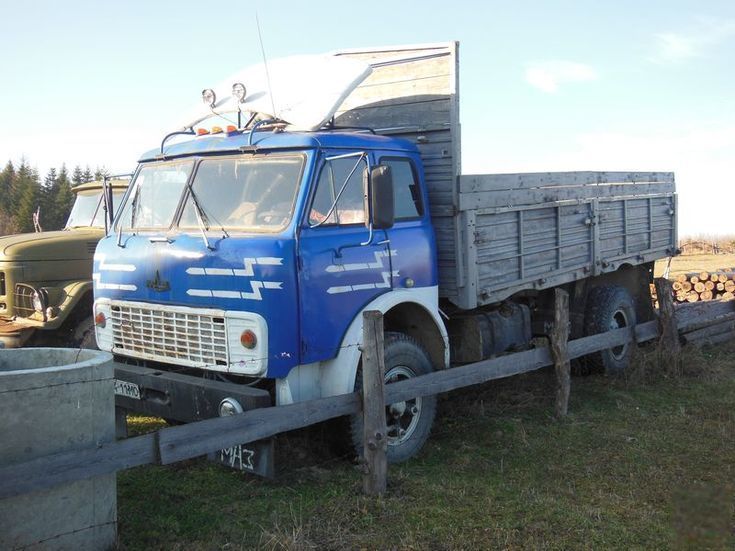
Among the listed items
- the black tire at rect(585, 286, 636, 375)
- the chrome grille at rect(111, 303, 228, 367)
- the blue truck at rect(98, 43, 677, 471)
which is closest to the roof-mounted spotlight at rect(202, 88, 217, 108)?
the blue truck at rect(98, 43, 677, 471)

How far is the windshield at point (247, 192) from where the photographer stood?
4949mm

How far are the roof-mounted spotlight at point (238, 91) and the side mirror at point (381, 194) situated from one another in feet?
5.25

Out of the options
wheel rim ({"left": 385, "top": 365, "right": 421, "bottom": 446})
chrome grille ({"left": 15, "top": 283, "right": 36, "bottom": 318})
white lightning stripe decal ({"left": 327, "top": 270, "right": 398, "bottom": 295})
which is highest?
white lightning stripe decal ({"left": 327, "top": 270, "right": 398, "bottom": 295})

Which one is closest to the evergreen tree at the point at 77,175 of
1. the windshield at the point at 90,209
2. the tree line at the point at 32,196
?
the tree line at the point at 32,196

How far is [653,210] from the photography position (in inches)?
372

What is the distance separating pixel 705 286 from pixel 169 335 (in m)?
11.0

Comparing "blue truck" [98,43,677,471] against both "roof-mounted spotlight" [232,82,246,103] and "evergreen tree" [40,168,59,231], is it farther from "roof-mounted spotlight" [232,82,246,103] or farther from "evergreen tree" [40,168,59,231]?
"evergreen tree" [40,168,59,231]

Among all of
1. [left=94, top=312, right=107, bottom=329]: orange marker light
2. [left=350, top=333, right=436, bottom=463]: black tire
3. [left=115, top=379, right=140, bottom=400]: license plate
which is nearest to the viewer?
[left=115, top=379, right=140, bottom=400]: license plate

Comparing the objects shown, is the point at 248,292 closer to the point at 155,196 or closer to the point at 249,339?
Answer: the point at 249,339

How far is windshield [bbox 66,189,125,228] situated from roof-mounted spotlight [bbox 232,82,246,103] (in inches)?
134

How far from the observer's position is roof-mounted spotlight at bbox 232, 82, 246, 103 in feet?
19.5

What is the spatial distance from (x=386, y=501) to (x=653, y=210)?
6500 millimetres

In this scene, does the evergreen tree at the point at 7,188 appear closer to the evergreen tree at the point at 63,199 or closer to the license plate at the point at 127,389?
the evergreen tree at the point at 63,199

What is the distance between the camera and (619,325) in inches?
359
